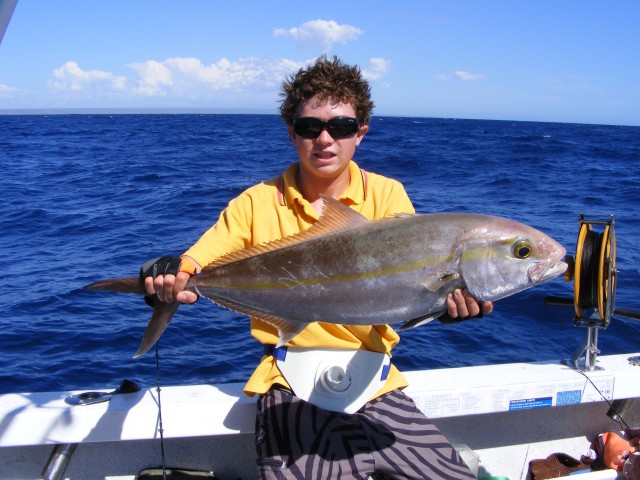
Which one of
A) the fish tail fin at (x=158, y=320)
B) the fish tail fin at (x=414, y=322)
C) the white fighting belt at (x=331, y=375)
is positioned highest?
the fish tail fin at (x=414, y=322)

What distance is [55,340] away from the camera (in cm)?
766

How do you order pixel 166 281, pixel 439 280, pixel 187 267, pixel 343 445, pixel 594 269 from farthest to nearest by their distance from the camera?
pixel 594 269 < pixel 343 445 < pixel 187 267 < pixel 166 281 < pixel 439 280

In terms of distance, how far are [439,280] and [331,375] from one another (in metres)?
0.93

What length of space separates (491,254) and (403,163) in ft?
83.9

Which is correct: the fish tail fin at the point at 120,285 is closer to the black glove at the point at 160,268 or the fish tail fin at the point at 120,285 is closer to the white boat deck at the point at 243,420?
the black glove at the point at 160,268

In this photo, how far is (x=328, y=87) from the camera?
329cm

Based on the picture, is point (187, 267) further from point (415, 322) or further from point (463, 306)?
point (463, 306)

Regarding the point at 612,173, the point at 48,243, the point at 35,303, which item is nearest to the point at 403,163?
the point at 612,173

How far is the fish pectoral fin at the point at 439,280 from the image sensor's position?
2.56m

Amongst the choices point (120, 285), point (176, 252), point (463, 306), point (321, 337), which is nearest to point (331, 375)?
point (321, 337)

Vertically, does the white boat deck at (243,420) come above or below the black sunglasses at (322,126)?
below

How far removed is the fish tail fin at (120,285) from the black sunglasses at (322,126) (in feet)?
3.70

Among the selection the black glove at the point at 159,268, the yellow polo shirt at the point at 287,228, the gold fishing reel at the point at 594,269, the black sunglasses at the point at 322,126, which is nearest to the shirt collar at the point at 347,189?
the yellow polo shirt at the point at 287,228

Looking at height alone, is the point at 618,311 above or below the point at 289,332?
below
